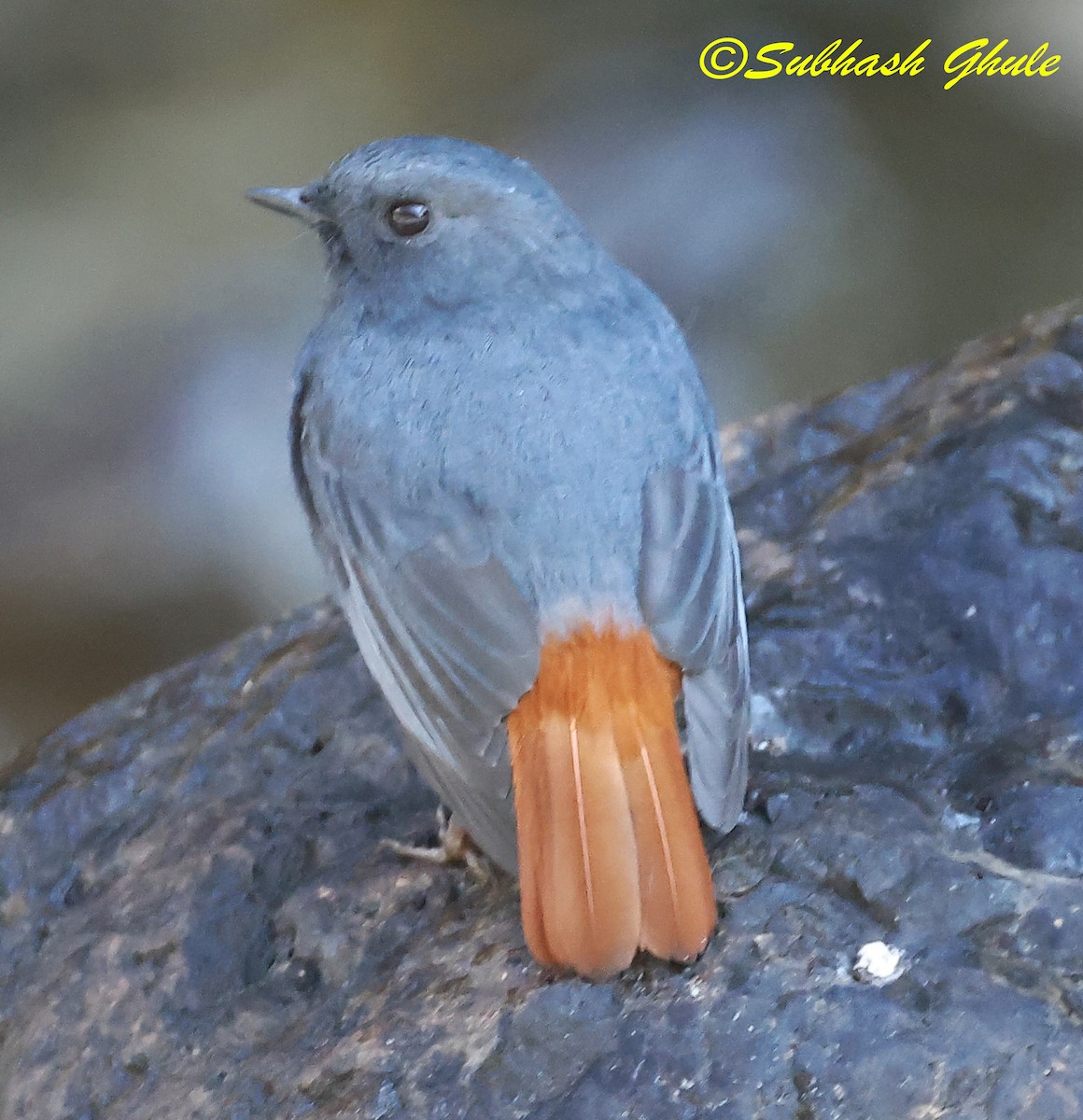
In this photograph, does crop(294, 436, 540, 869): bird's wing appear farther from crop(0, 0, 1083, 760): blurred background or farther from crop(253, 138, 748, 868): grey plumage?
crop(0, 0, 1083, 760): blurred background

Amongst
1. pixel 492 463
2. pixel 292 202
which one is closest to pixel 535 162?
pixel 292 202

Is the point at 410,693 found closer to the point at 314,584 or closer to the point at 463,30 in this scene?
the point at 314,584

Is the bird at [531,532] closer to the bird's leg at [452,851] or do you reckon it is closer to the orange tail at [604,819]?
the orange tail at [604,819]

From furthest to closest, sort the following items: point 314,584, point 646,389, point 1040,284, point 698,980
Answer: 1. point 1040,284
2. point 314,584
3. point 646,389
4. point 698,980

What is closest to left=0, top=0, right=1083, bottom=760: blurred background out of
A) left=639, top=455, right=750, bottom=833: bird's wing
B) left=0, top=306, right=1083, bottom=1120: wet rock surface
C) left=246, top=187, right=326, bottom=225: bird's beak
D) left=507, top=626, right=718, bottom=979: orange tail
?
left=0, top=306, right=1083, bottom=1120: wet rock surface

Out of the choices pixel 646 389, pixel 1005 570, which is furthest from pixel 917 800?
pixel 646 389

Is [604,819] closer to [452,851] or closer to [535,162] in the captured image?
[452,851]

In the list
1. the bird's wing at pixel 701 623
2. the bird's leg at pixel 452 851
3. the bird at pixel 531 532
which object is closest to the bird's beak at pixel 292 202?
the bird at pixel 531 532
